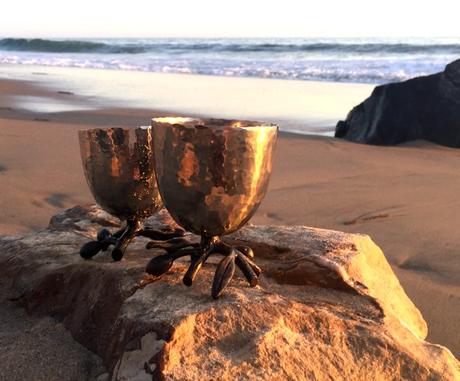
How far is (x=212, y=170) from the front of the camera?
56.4 inches

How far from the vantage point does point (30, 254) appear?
190 cm

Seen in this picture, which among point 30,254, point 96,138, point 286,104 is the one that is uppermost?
point 96,138

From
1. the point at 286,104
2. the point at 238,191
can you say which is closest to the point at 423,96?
the point at 286,104

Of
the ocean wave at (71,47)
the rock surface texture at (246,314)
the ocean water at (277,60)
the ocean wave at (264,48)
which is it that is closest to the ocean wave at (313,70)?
the ocean water at (277,60)

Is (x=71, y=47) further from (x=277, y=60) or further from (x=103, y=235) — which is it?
(x=103, y=235)

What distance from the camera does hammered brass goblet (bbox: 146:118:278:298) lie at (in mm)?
1418

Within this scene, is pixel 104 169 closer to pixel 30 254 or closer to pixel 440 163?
pixel 30 254

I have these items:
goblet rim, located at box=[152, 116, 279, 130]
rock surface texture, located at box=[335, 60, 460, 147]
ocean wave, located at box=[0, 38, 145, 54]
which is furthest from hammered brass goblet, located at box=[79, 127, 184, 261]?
ocean wave, located at box=[0, 38, 145, 54]

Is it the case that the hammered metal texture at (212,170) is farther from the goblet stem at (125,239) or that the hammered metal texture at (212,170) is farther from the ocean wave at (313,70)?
the ocean wave at (313,70)

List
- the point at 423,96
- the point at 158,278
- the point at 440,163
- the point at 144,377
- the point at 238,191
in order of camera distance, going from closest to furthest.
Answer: the point at 144,377 < the point at 238,191 < the point at 158,278 < the point at 440,163 < the point at 423,96

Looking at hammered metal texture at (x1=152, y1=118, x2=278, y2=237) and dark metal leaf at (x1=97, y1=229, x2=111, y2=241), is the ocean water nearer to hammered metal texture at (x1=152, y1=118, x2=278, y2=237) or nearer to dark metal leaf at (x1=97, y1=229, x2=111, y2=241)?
dark metal leaf at (x1=97, y1=229, x2=111, y2=241)

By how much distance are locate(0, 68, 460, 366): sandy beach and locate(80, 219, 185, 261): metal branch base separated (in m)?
1.02

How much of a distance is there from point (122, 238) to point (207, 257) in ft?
1.10

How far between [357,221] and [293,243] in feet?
5.35
